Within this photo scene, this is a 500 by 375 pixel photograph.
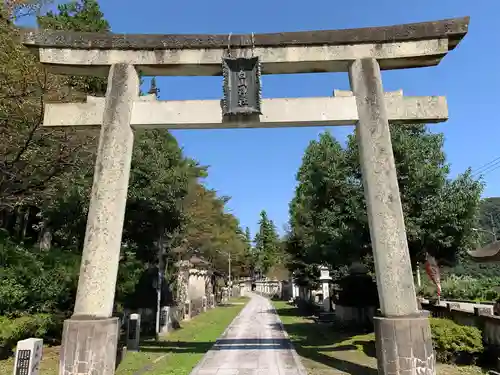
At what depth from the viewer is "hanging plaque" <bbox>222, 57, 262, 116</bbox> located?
363 inches

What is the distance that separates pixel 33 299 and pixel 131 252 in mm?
7379

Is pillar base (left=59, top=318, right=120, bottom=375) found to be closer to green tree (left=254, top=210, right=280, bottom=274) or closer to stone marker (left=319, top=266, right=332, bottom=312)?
stone marker (left=319, top=266, right=332, bottom=312)

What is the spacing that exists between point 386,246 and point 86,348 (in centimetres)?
647

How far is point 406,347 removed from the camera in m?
7.67

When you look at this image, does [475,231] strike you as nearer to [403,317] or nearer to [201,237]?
[403,317]

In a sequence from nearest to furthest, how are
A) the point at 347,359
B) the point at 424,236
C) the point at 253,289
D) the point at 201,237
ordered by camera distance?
the point at 347,359 < the point at 424,236 < the point at 201,237 < the point at 253,289

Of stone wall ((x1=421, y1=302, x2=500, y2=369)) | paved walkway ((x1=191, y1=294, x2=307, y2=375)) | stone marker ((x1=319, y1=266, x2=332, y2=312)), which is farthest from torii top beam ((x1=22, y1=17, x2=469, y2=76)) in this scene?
stone marker ((x1=319, y1=266, x2=332, y2=312))

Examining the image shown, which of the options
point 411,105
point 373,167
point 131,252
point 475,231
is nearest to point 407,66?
point 411,105

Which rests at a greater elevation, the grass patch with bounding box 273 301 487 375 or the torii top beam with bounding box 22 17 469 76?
the torii top beam with bounding box 22 17 469 76

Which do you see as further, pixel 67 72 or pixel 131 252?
pixel 131 252

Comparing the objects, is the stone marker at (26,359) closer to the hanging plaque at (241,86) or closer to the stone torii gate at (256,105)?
the stone torii gate at (256,105)

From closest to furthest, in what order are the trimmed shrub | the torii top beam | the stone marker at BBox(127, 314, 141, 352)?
the torii top beam
the trimmed shrub
the stone marker at BBox(127, 314, 141, 352)

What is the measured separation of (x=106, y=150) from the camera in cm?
892

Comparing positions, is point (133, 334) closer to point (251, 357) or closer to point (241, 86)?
point (251, 357)
